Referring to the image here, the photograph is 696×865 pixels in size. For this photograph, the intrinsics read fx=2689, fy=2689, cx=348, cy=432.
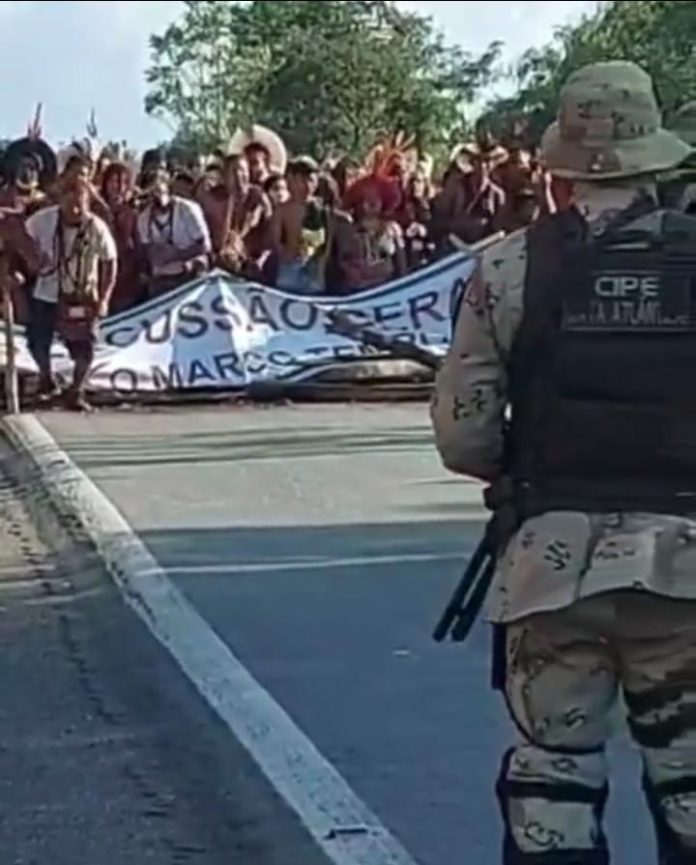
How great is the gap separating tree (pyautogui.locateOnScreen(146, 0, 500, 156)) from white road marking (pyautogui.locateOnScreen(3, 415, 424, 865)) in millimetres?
32076

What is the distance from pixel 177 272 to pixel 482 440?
591 inches

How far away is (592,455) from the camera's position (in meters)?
5.21

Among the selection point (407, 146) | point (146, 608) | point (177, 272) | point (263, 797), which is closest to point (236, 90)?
point (407, 146)

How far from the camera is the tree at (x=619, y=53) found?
50.5 feet

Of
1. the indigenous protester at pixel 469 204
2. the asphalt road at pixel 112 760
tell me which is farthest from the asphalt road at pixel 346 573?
the indigenous protester at pixel 469 204

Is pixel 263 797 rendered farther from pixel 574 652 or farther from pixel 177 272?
pixel 177 272

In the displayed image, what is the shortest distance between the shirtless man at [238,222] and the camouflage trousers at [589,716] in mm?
15609

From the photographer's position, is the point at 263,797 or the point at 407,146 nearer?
the point at 263,797

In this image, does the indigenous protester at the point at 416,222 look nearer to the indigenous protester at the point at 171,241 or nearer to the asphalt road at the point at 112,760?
the indigenous protester at the point at 171,241

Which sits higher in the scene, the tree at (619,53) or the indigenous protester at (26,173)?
the tree at (619,53)

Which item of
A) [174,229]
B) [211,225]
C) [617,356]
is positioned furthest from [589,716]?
[211,225]

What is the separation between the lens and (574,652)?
17.3ft

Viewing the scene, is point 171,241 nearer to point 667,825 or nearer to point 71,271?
point 71,271

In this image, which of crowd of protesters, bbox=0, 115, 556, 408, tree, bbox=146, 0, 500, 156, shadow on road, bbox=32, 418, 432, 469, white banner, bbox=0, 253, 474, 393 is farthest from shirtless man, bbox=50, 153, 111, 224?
tree, bbox=146, 0, 500, 156
